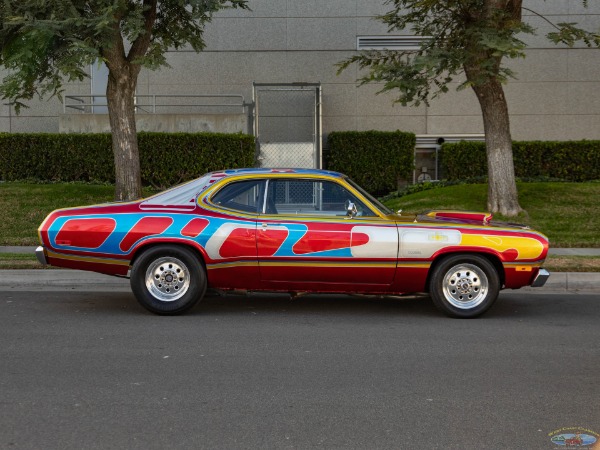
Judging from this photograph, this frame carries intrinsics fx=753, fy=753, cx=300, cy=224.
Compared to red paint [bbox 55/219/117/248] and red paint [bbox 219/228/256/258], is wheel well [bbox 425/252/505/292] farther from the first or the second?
red paint [bbox 55/219/117/248]

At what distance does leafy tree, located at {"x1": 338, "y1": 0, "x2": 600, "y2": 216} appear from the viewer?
41.5 feet

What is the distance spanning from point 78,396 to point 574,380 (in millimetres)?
3614

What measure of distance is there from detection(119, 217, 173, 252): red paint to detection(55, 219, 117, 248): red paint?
0.66 ft

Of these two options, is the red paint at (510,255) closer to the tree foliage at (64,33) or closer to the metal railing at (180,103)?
the tree foliage at (64,33)

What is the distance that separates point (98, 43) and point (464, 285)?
23.5ft

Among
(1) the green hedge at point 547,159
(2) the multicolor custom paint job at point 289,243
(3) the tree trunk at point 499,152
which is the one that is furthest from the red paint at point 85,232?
(1) the green hedge at point 547,159

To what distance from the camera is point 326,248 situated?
7852mm

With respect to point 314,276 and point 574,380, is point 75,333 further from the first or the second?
point 574,380

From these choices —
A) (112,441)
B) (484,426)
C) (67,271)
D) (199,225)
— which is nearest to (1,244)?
(67,271)

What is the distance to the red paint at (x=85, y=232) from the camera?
8.01m

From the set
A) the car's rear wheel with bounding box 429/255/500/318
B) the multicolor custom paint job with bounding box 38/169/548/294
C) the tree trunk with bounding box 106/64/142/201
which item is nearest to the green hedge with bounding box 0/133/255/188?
the tree trunk with bounding box 106/64/142/201

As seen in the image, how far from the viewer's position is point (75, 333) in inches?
284

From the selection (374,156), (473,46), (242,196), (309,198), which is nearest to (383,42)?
(374,156)

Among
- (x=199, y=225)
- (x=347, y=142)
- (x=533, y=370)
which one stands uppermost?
(x=347, y=142)
